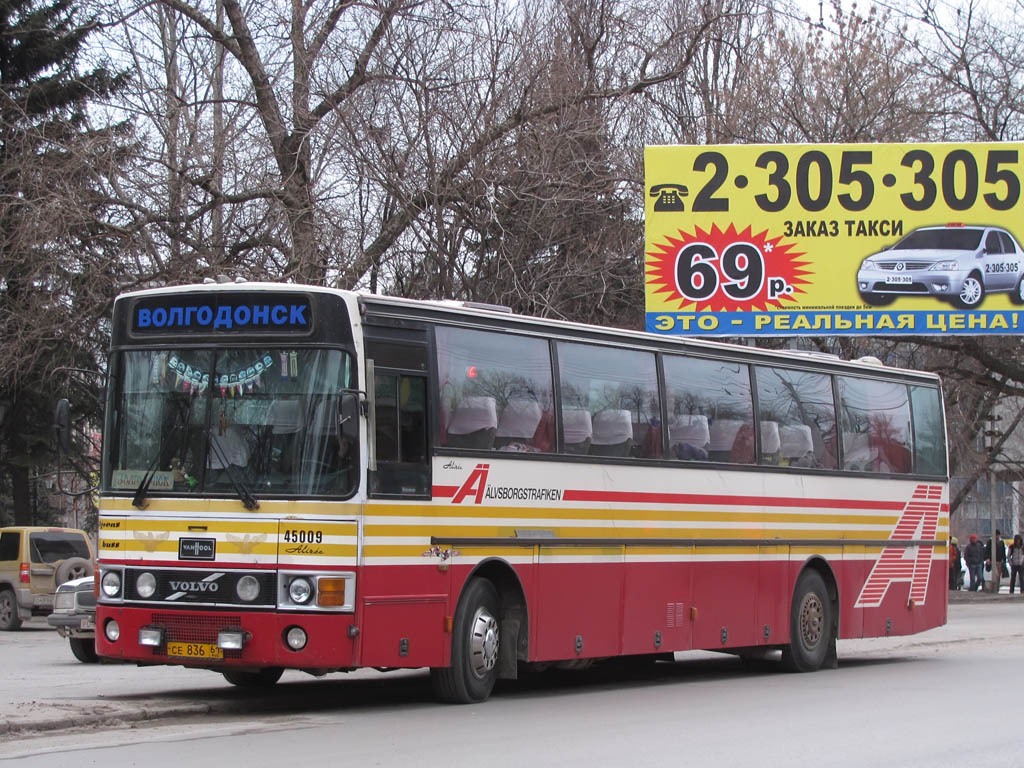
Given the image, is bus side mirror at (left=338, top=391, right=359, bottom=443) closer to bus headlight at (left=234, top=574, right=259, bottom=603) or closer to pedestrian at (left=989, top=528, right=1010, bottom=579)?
bus headlight at (left=234, top=574, right=259, bottom=603)

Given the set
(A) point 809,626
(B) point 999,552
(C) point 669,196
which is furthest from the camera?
(B) point 999,552

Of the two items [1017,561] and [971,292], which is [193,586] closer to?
[971,292]

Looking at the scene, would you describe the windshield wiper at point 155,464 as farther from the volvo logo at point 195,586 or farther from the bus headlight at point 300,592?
the bus headlight at point 300,592

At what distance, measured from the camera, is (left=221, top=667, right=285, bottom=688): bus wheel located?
13375mm

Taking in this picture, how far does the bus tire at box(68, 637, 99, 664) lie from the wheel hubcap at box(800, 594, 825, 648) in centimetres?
830

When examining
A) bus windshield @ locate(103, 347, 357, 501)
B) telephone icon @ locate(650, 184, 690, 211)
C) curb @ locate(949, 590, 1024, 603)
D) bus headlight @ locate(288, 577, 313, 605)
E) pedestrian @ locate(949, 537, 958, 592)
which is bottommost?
curb @ locate(949, 590, 1024, 603)

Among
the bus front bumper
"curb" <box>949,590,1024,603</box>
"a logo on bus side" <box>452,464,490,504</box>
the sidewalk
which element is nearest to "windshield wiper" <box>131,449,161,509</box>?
the bus front bumper

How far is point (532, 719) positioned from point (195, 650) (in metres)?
2.66

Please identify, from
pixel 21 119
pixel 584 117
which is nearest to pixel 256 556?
pixel 584 117

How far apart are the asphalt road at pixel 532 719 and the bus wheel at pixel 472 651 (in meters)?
0.20

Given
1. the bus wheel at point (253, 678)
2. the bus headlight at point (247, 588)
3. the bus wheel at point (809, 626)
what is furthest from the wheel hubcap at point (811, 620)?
the bus headlight at point (247, 588)

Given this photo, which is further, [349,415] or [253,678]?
[253,678]

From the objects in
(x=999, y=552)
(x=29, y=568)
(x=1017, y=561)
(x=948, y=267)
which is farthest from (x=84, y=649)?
(x=999, y=552)

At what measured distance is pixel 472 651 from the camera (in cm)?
1259
